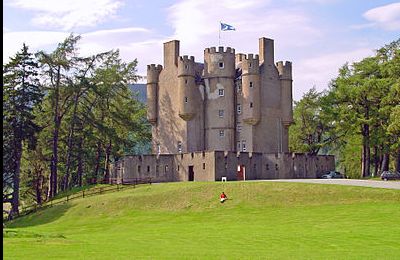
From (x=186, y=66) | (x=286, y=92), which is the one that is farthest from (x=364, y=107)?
(x=186, y=66)

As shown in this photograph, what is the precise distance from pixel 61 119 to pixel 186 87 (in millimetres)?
16088

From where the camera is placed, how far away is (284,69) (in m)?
73.8

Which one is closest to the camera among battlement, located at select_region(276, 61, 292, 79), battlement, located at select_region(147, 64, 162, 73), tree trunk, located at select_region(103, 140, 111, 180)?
battlement, located at select_region(276, 61, 292, 79)

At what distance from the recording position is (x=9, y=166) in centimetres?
6400

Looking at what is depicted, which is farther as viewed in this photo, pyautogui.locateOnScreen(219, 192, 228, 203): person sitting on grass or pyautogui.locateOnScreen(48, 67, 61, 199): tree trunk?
pyautogui.locateOnScreen(48, 67, 61, 199): tree trunk

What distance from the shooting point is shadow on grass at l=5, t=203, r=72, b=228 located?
52219mm

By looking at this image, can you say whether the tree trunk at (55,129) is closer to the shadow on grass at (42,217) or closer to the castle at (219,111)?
the castle at (219,111)

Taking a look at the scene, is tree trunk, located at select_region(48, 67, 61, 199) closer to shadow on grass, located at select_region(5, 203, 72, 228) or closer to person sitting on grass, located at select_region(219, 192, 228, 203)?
shadow on grass, located at select_region(5, 203, 72, 228)

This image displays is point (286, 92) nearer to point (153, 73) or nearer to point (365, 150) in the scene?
point (365, 150)

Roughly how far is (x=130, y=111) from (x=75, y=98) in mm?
9142

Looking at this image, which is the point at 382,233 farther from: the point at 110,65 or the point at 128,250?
the point at 110,65

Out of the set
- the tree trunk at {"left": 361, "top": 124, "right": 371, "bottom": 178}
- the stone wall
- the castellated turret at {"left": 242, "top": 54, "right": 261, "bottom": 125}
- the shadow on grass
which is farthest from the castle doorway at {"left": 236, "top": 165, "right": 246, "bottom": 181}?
the tree trunk at {"left": 361, "top": 124, "right": 371, "bottom": 178}

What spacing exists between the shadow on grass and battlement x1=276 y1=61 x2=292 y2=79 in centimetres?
3091

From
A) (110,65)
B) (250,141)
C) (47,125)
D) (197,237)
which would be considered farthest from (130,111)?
(197,237)
